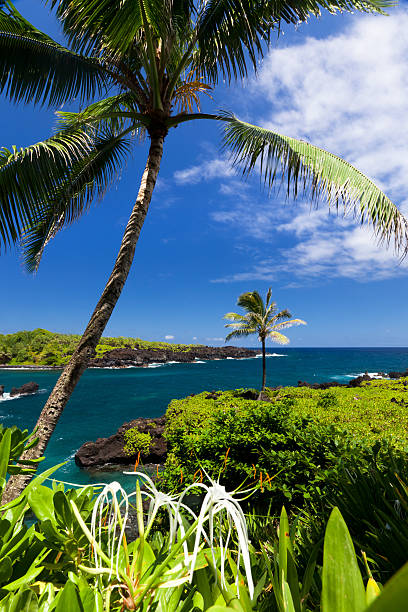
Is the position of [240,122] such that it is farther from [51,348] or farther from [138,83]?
[51,348]

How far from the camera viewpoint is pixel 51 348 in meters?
61.0

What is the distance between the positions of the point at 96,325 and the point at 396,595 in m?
3.90

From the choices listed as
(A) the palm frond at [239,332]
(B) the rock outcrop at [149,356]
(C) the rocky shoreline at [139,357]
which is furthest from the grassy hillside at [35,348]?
(A) the palm frond at [239,332]

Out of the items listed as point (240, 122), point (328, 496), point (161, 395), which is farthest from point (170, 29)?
point (161, 395)

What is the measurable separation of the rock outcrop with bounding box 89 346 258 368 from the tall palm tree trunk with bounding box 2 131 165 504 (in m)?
50.0

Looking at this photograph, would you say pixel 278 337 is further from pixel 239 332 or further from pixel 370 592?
pixel 370 592

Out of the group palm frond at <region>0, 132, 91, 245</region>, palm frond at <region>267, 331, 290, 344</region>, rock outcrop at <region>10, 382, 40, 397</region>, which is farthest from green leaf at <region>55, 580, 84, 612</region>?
rock outcrop at <region>10, 382, 40, 397</region>

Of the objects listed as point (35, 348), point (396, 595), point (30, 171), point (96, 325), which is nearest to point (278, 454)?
point (96, 325)

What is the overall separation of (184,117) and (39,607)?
518cm

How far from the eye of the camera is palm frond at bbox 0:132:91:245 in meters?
3.82

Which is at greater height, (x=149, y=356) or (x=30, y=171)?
(x=30, y=171)

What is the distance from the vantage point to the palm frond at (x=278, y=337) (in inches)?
793

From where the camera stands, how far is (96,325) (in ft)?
12.6

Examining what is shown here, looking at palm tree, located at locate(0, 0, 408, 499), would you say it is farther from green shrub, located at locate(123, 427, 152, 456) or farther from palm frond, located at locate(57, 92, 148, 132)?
green shrub, located at locate(123, 427, 152, 456)
